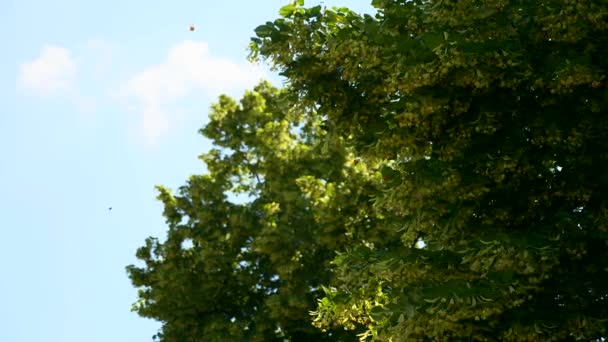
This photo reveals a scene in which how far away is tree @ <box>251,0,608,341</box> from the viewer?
356 inches

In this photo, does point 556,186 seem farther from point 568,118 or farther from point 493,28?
point 493,28

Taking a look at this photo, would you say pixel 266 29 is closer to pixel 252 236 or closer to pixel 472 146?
pixel 472 146

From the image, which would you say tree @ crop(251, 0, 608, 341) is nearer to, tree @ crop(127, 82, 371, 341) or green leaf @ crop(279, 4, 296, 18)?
green leaf @ crop(279, 4, 296, 18)

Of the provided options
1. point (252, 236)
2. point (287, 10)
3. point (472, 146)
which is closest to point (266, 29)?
point (287, 10)

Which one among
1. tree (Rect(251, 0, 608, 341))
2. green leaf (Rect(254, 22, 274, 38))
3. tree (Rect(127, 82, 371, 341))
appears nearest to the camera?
tree (Rect(251, 0, 608, 341))

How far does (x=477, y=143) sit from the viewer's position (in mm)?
10031

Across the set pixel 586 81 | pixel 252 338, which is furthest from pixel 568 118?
pixel 252 338

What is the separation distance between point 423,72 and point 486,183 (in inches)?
60.5

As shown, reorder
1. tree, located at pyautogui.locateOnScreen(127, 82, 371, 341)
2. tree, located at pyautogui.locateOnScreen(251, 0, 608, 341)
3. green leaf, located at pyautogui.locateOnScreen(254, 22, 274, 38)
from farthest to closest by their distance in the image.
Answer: tree, located at pyautogui.locateOnScreen(127, 82, 371, 341) < green leaf, located at pyautogui.locateOnScreen(254, 22, 274, 38) < tree, located at pyautogui.locateOnScreen(251, 0, 608, 341)

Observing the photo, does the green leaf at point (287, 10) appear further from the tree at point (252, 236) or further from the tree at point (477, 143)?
the tree at point (252, 236)

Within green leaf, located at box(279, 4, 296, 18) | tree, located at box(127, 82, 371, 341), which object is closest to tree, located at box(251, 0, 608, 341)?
green leaf, located at box(279, 4, 296, 18)

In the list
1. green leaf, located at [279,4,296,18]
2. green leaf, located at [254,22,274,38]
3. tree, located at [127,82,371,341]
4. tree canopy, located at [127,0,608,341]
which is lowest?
tree canopy, located at [127,0,608,341]

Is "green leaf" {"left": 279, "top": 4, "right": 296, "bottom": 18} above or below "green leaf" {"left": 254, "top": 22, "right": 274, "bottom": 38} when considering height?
above

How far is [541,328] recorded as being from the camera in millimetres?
9070
